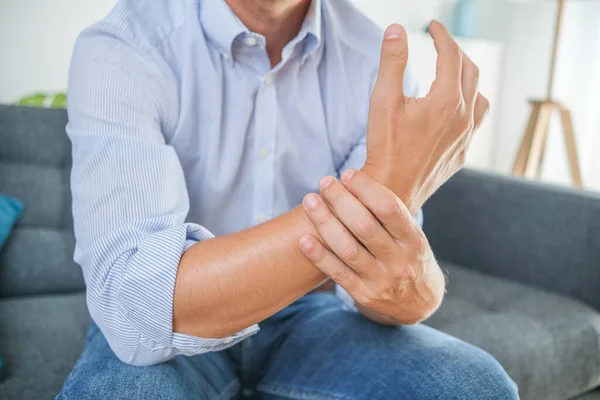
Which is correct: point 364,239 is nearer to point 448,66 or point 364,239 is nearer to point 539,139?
point 448,66

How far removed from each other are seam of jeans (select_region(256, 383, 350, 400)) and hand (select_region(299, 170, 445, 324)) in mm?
189

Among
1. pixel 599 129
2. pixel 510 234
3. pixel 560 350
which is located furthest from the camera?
pixel 599 129

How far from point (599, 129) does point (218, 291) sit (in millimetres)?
3577

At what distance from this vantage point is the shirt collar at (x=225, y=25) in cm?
95

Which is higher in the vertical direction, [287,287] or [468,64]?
[468,64]

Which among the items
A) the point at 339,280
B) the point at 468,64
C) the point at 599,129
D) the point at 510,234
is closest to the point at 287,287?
the point at 339,280

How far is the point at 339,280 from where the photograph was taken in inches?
29.0

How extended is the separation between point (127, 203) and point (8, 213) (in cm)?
76

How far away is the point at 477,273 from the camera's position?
1.73m

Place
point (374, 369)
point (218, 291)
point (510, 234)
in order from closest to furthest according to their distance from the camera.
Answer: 1. point (218, 291)
2. point (374, 369)
3. point (510, 234)

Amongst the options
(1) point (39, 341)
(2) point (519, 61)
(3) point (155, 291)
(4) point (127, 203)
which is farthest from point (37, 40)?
(2) point (519, 61)

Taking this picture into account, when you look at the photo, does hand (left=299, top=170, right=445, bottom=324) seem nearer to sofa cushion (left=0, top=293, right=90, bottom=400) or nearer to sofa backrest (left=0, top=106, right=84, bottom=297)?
sofa cushion (left=0, top=293, right=90, bottom=400)

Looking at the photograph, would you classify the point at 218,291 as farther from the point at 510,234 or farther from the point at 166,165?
the point at 510,234

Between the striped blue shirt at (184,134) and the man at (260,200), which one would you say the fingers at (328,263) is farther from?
the striped blue shirt at (184,134)
